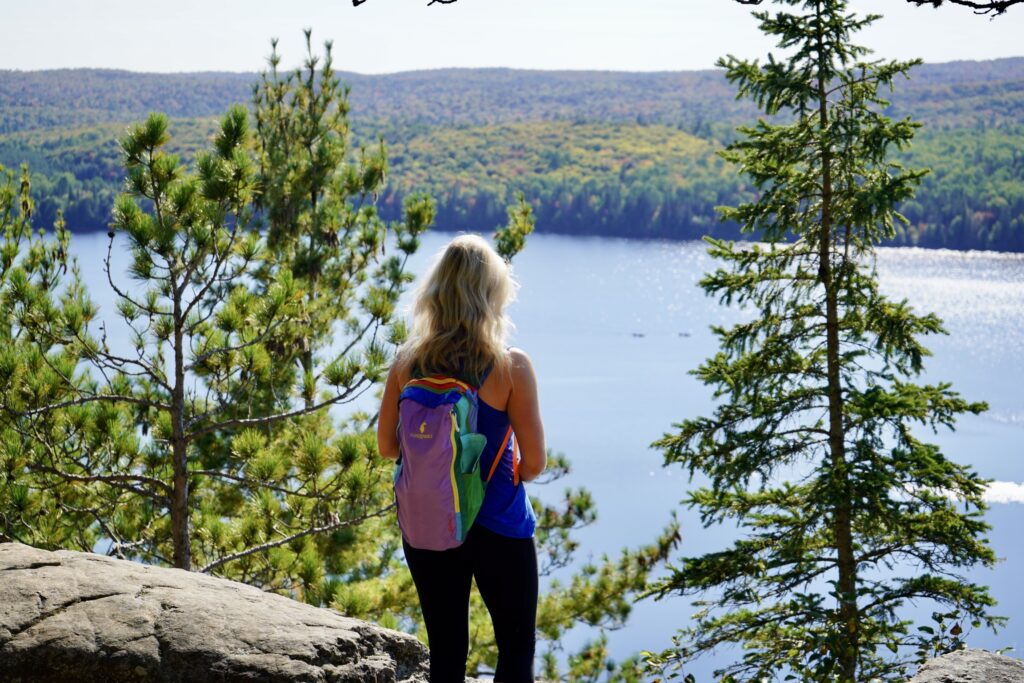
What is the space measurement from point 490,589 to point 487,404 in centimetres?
45

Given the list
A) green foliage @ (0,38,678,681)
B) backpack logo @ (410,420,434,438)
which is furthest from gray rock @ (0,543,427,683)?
green foliage @ (0,38,678,681)

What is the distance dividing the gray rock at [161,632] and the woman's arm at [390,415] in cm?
78

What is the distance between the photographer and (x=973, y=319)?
53406 mm

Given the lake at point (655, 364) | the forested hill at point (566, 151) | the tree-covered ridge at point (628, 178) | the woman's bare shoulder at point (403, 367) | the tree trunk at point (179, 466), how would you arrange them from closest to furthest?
the woman's bare shoulder at point (403, 367), the tree trunk at point (179, 466), the lake at point (655, 364), the forested hill at point (566, 151), the tree-covered ridge at point (628, 178)

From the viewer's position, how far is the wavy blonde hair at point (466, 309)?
7.97 ft

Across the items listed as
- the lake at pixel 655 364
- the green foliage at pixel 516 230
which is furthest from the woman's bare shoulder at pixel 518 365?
the green foliage at pixel 516 230

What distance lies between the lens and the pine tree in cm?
759

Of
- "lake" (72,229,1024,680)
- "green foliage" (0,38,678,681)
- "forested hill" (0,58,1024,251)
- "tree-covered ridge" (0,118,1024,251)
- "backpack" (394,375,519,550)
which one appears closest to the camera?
"backpack" (394,375,519,550)

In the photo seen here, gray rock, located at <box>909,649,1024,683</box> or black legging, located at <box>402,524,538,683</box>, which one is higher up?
black legging, located at <box>402,524,538,683</box>

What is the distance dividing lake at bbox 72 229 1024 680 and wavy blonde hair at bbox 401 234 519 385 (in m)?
0.14

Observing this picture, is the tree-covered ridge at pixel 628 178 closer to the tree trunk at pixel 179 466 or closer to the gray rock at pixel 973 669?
the tree trunk at pixel 179 466

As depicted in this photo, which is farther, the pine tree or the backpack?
the pine tree

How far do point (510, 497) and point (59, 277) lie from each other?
5.09m

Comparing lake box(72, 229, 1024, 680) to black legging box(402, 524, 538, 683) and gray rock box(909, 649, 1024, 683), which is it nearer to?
black legging box(402, 524, 538, 683)
